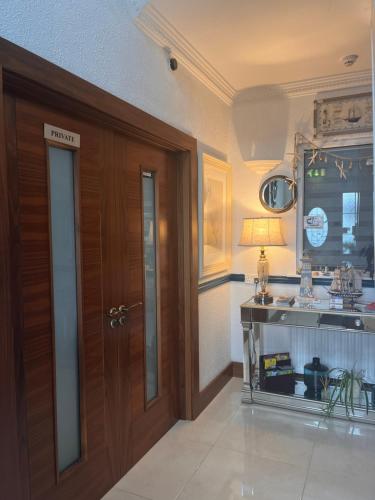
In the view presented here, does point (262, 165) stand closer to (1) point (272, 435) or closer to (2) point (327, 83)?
(2) point (327, 83)

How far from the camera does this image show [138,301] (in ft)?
7.36

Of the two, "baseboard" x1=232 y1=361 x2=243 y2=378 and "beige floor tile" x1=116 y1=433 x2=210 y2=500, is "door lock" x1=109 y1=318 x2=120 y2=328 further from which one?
"baseboard" x1=232 y1=361 x2=243 y2=378

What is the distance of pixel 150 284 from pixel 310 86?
208 cm

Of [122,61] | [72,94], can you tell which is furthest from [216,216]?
[72,94]

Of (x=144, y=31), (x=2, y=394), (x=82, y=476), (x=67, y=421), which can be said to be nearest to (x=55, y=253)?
(x=2, y=394)

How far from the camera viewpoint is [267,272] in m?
3.13

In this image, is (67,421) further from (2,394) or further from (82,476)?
(2,394)

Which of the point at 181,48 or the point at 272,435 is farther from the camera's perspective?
the point at 272,435

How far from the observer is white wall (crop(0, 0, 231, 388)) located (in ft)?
4.64

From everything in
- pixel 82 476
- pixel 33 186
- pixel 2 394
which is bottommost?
pixel 82 476

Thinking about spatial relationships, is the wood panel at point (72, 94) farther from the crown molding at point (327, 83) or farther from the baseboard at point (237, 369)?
the baseboard at point (237, 369)

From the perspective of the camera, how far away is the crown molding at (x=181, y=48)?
205 cm

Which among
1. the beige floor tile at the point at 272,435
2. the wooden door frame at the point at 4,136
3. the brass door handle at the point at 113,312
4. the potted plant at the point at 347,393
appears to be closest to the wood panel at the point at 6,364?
the wooden door frame at the point at 4,136

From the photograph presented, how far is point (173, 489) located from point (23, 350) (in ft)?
3.84
